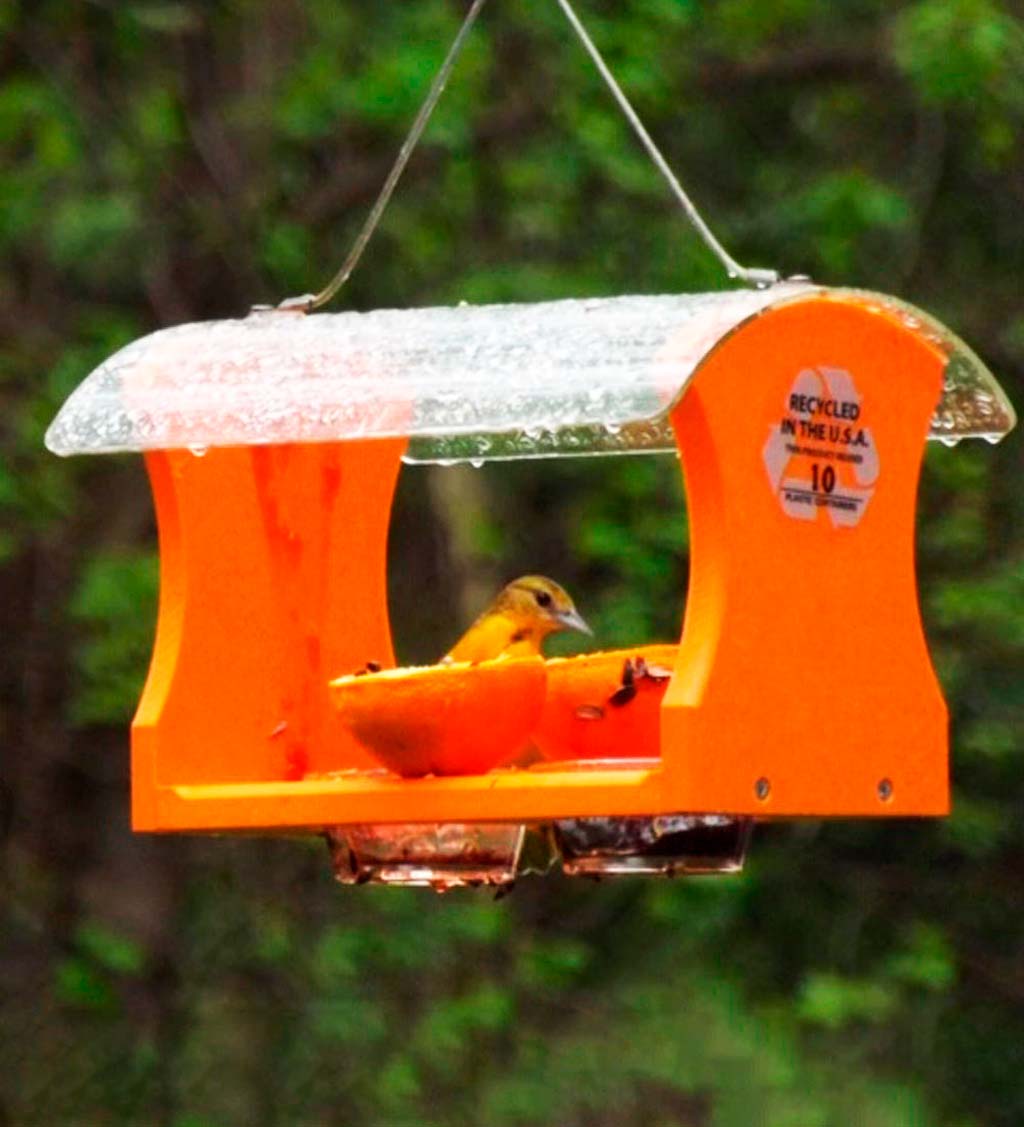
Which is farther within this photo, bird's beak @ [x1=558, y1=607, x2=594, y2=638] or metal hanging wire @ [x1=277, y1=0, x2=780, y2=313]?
bird's beak @ [x1=558, y1=607, x2=594, y2=638]

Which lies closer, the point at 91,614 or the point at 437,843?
the point at 437,843

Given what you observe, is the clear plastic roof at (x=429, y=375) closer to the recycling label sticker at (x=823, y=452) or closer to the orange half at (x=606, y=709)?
the recycling label sticker at (x=823, y=452)

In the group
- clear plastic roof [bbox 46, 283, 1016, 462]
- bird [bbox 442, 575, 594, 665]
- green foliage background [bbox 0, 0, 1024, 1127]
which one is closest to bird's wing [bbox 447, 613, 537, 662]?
bird [bbox 442, 575, 594, 665]

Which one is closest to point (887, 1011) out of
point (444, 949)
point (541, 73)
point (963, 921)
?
point (963, 921)

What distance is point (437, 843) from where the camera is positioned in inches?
170

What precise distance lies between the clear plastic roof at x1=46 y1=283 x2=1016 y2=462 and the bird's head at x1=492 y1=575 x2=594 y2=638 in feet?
0.77

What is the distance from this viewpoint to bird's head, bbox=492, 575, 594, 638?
4.51 meters

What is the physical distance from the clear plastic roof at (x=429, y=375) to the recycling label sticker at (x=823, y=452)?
115mm

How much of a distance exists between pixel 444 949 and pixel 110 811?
91 centimetres

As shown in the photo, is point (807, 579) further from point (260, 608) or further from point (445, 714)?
point (260, 608)

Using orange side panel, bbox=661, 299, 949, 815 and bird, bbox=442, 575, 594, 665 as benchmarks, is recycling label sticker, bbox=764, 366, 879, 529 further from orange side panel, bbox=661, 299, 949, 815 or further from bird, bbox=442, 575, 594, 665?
bird, bbox=442, 575, 594, 665

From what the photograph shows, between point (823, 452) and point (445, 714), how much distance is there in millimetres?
533

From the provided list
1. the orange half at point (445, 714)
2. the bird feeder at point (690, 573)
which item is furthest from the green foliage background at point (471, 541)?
the orange half at point (445, 714)

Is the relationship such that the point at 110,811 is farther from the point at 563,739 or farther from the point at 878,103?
the point at 563,739
